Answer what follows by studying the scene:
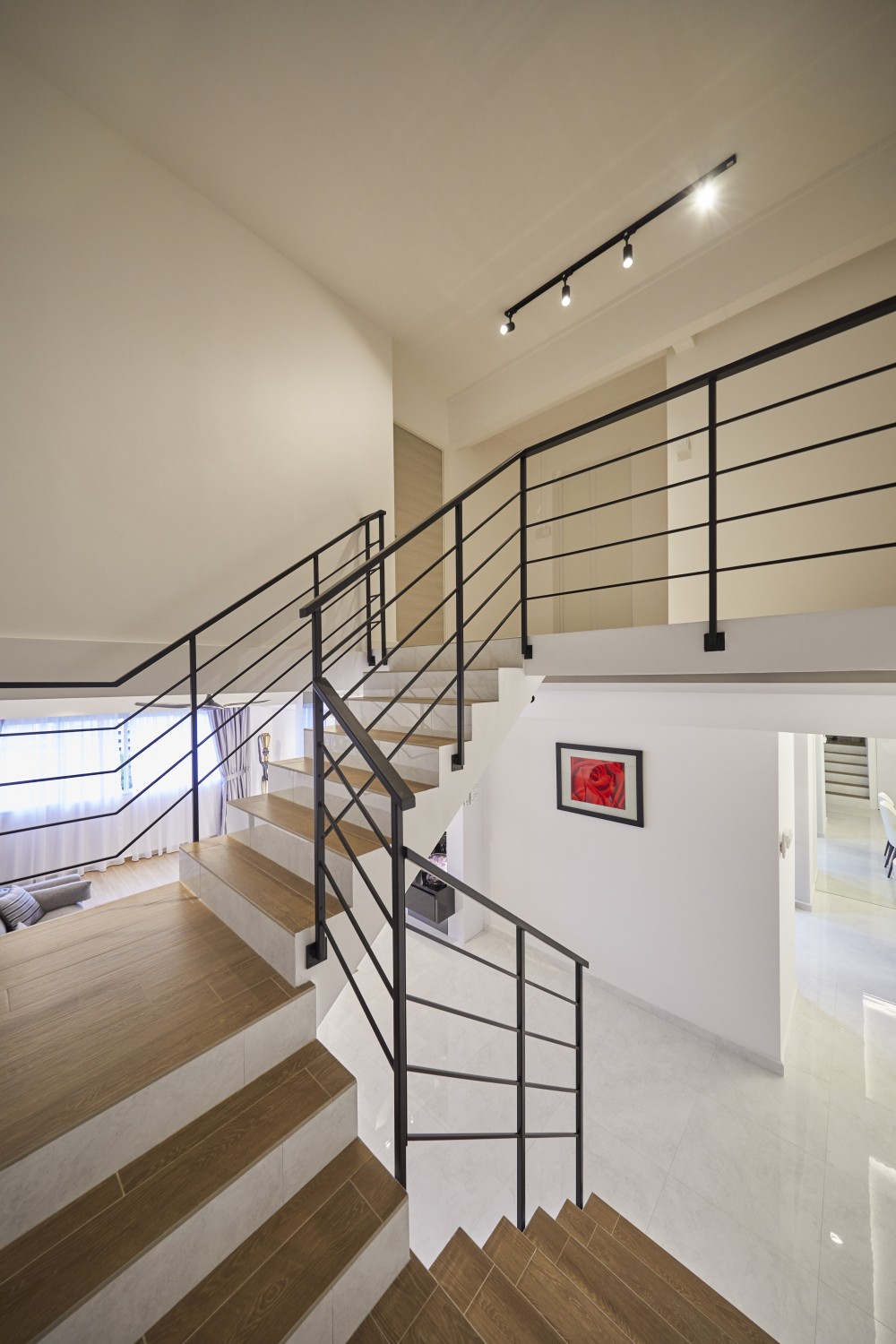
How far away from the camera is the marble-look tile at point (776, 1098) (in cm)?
298

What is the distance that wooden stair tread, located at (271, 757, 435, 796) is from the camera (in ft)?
6.38

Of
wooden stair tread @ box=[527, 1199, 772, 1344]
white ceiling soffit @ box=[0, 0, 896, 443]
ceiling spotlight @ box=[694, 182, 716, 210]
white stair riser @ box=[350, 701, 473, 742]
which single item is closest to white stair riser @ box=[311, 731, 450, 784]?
white stair riser @ box=[350, 701, 473, 742]

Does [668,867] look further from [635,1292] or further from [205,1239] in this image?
[205,1239]

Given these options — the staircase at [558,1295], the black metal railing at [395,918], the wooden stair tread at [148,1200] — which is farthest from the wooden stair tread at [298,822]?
the staircase at [558,1295]

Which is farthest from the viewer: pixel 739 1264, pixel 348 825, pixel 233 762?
pixel 233 762

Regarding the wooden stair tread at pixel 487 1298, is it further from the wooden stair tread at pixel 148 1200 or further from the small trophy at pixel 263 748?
the small trophy at pixel 263 748

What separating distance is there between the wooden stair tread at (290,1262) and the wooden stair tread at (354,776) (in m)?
1.01

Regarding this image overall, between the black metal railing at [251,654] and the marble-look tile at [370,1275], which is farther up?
the black metal railing at [251,654]

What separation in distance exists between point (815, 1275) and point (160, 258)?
6000 millimetres

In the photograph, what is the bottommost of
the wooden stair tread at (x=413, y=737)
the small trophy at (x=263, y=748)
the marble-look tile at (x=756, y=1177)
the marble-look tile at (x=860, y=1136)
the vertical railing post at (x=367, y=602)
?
the marble-look tile at (x=756, y=1177)

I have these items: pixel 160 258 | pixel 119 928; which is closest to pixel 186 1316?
pixel 119 928

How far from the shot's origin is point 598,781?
4.41 metres

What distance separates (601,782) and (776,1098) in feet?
7.51

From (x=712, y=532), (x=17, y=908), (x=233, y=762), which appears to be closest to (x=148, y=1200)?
(x=712, y=532)
